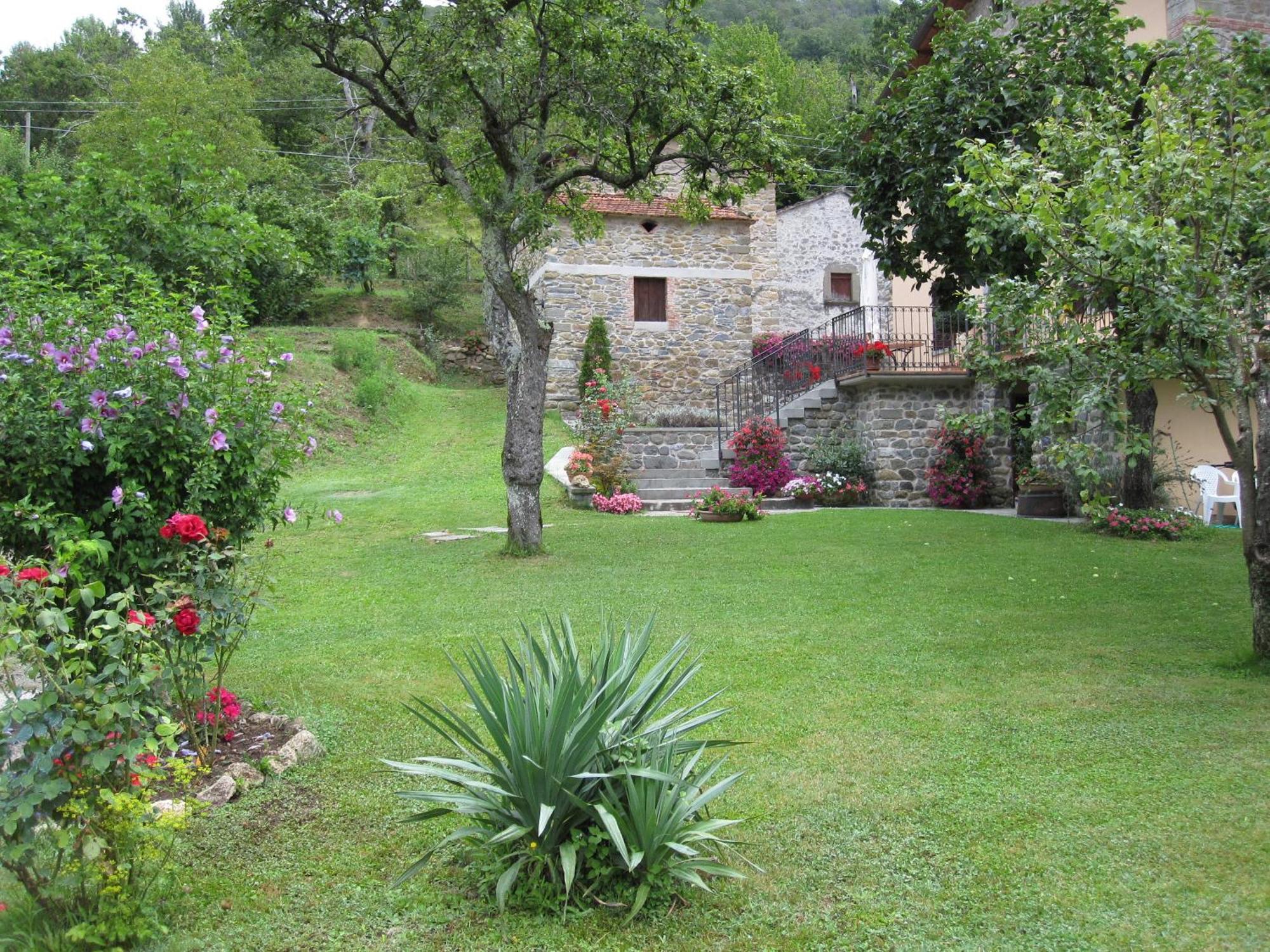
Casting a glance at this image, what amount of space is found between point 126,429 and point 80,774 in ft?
7.06

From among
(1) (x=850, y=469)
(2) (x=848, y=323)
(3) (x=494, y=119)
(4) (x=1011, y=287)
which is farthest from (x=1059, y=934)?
(2) (x=848, y=323)

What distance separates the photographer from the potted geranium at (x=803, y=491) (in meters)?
15.0

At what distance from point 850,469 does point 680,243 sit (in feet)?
24.8

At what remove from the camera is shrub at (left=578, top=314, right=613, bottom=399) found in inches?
792

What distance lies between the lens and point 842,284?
2641cm

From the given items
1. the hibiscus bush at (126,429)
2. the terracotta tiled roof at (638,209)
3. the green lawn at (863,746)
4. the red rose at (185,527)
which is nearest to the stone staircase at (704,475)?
the green lawn at (863,746)

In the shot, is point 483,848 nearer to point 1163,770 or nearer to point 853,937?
point 853,937

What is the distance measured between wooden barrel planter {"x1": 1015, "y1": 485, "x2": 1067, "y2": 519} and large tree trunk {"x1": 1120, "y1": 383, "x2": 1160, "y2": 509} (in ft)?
4.38

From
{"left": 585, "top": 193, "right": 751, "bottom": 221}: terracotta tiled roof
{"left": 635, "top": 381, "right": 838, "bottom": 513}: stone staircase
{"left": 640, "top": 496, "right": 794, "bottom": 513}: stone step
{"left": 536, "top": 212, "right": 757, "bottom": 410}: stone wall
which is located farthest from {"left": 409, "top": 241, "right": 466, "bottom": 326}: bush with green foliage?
{"left": 640, "top": 496, "right": 794, "bottom": 513}: stone step

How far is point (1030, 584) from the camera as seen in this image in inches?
339

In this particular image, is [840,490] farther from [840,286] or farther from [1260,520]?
→ [840,286]

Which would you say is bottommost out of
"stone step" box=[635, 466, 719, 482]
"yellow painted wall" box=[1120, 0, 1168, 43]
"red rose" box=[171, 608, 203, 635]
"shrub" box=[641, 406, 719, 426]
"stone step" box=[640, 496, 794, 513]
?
"stone step" box=[640, 496, 794, 513]

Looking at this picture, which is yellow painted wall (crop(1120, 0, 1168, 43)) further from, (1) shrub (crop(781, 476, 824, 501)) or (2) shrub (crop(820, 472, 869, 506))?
(1) shrub (crop(781, 476, 824, 501))

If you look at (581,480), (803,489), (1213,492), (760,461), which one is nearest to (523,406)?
(581,480)
